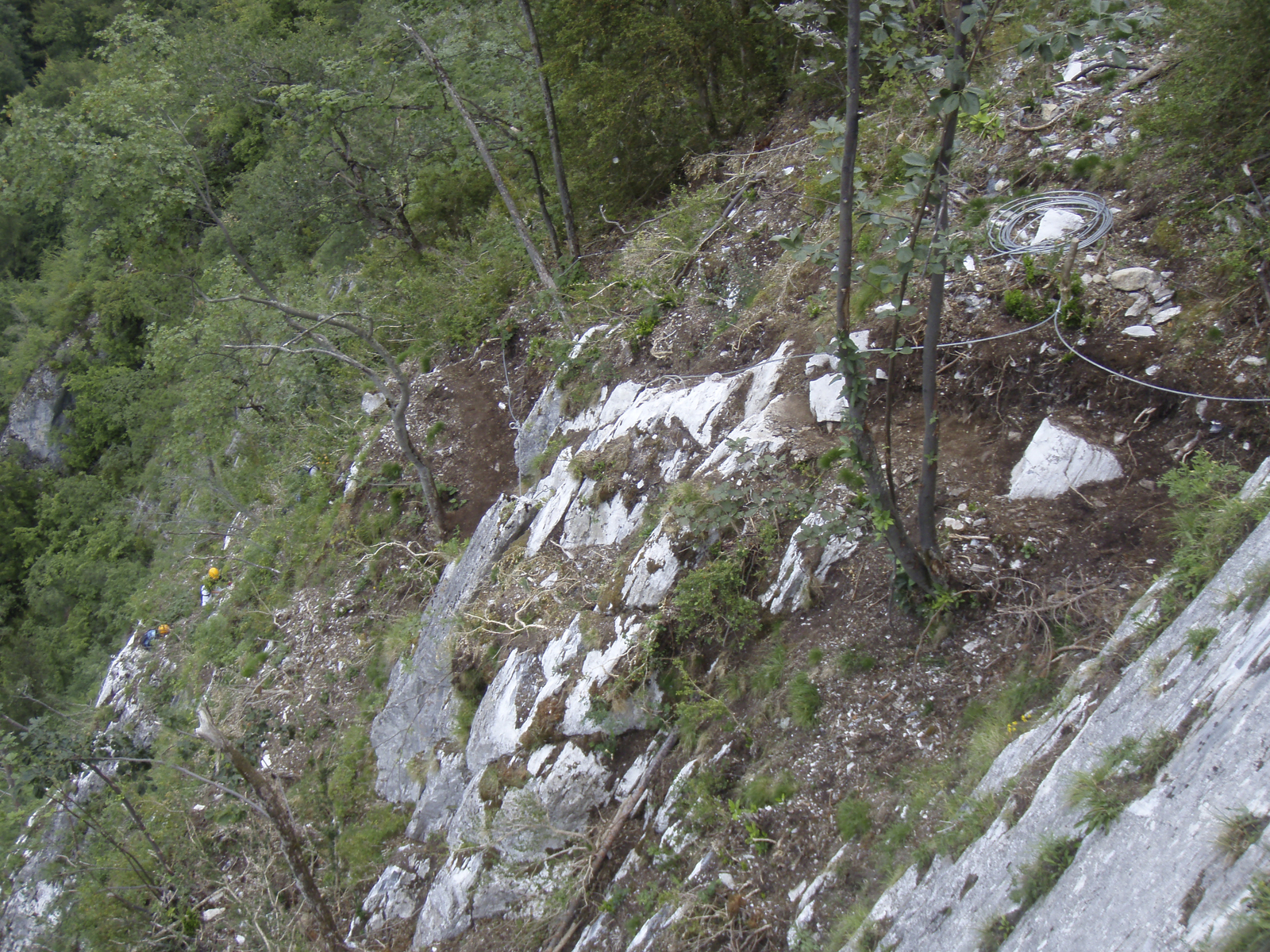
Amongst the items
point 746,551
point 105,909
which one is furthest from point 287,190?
point 746,551

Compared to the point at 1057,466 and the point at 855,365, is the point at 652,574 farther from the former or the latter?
the point at 1057,466

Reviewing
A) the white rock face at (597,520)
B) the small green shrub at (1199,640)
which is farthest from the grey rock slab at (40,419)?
the small green shrub at (1199,640)

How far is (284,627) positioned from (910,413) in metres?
8.46

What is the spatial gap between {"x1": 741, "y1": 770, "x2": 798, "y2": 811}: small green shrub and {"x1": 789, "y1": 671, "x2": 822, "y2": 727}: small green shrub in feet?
0.96

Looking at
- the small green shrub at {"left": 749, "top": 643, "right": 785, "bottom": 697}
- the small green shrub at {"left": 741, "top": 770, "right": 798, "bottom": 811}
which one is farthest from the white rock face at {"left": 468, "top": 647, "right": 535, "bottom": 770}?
the small green shrub at {"left": 741, "top": 770, "right": 798, "bottom": 811}

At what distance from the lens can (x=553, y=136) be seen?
924 cm

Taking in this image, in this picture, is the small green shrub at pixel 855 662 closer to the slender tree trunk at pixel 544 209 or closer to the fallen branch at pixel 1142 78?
the fallen branch at pixel 1142 78

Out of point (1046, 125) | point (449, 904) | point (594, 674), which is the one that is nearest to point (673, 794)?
point (594, 674)

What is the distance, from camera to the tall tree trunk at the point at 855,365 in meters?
3.14

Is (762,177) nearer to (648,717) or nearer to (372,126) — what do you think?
(648,717)

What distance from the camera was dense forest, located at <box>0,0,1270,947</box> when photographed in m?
7.56

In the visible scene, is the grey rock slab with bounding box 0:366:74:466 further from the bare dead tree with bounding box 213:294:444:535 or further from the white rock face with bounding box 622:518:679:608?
the white rock face with bounding box 622:518:679:608

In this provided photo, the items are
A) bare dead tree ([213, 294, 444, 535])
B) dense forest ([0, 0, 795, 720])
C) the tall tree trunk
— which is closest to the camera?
the tall tree trunk

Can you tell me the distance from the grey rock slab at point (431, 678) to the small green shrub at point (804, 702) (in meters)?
3.71
